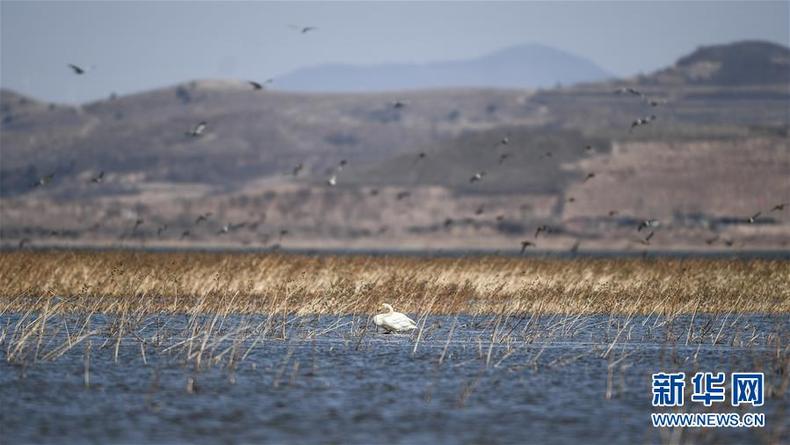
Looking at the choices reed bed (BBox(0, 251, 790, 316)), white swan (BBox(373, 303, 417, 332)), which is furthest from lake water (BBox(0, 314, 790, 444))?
reed bed (BBox(0, 251, 790, 316))

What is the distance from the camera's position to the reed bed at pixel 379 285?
3475 centimetres

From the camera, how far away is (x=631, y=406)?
21.5 meters

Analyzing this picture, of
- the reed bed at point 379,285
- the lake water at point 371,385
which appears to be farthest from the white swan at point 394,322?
the reed bed at point 379,285

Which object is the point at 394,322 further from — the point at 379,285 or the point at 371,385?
the point at 379,285

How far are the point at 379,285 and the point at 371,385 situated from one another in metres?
15.7

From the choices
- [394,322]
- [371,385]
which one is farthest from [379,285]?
[371,385]

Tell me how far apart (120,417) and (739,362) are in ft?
37.4

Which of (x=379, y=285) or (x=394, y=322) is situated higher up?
(x=379, y=285)

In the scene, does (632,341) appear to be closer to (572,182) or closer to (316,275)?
(316,275)

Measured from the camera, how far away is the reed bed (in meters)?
34.8

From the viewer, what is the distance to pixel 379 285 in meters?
39.2

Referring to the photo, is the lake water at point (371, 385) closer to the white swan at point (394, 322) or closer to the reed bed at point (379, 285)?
the white swan at point (394, 322)

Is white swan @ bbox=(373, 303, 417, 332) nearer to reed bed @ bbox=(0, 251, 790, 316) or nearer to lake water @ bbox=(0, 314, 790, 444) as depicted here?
lake water @ bbox=(0, 314, 790, 444)

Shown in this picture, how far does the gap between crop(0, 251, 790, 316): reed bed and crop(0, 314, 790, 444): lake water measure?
245 centimetres
